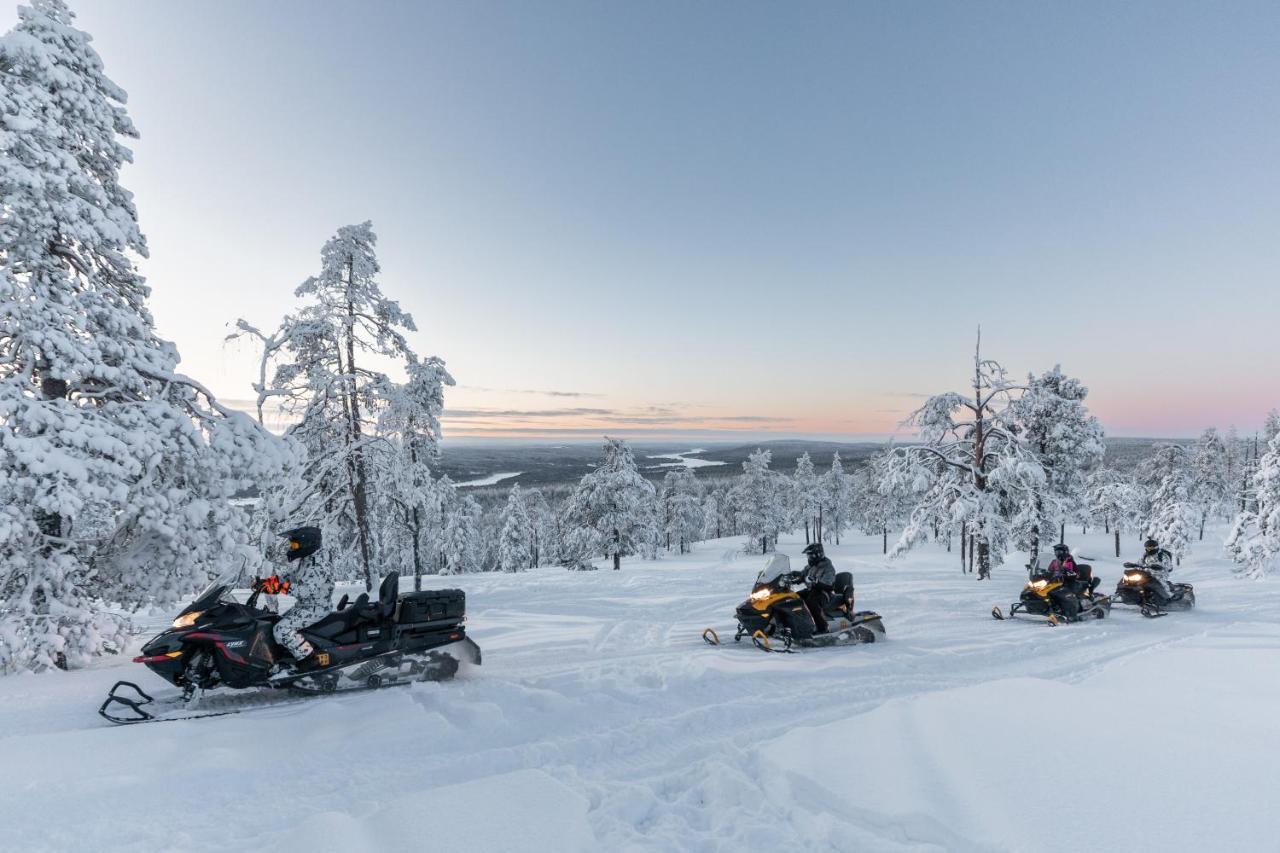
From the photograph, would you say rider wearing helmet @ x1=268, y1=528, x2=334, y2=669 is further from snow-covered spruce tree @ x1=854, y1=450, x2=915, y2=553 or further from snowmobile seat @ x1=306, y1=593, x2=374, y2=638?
snow-covered spruce tree @ x1=854, y1=450, x2=915, y2=553

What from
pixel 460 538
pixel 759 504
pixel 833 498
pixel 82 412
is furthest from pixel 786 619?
pixel 833 498

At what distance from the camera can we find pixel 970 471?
19156mm

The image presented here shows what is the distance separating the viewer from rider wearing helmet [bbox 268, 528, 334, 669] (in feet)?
20.8

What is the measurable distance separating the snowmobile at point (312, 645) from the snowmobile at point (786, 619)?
4395 mm

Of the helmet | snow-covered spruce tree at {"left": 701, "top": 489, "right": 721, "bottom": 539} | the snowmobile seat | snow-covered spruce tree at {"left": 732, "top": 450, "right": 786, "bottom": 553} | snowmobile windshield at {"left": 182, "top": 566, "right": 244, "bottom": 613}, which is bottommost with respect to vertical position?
snow-covered spruce tree at {"left": 701, "top": 489, "right": 721, "bottom": 539}

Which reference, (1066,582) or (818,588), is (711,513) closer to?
(1066,582)

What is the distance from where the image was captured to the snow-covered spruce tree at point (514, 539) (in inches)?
1753

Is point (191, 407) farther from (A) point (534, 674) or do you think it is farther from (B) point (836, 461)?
(B) point (836, 461)

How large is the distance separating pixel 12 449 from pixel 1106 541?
68966 mm

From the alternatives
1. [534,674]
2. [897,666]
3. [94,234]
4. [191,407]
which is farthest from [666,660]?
[94,234]

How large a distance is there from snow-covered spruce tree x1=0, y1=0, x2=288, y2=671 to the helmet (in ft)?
8.04

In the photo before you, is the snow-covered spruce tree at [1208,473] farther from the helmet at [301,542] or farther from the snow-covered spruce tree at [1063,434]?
the helmet at [301,542]

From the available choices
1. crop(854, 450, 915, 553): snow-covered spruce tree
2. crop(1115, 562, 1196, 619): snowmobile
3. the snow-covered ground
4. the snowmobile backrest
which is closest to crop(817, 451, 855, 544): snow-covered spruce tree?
crop(854, 450, 915, 553): snow-covered spruce tree

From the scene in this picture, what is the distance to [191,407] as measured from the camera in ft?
27.7
